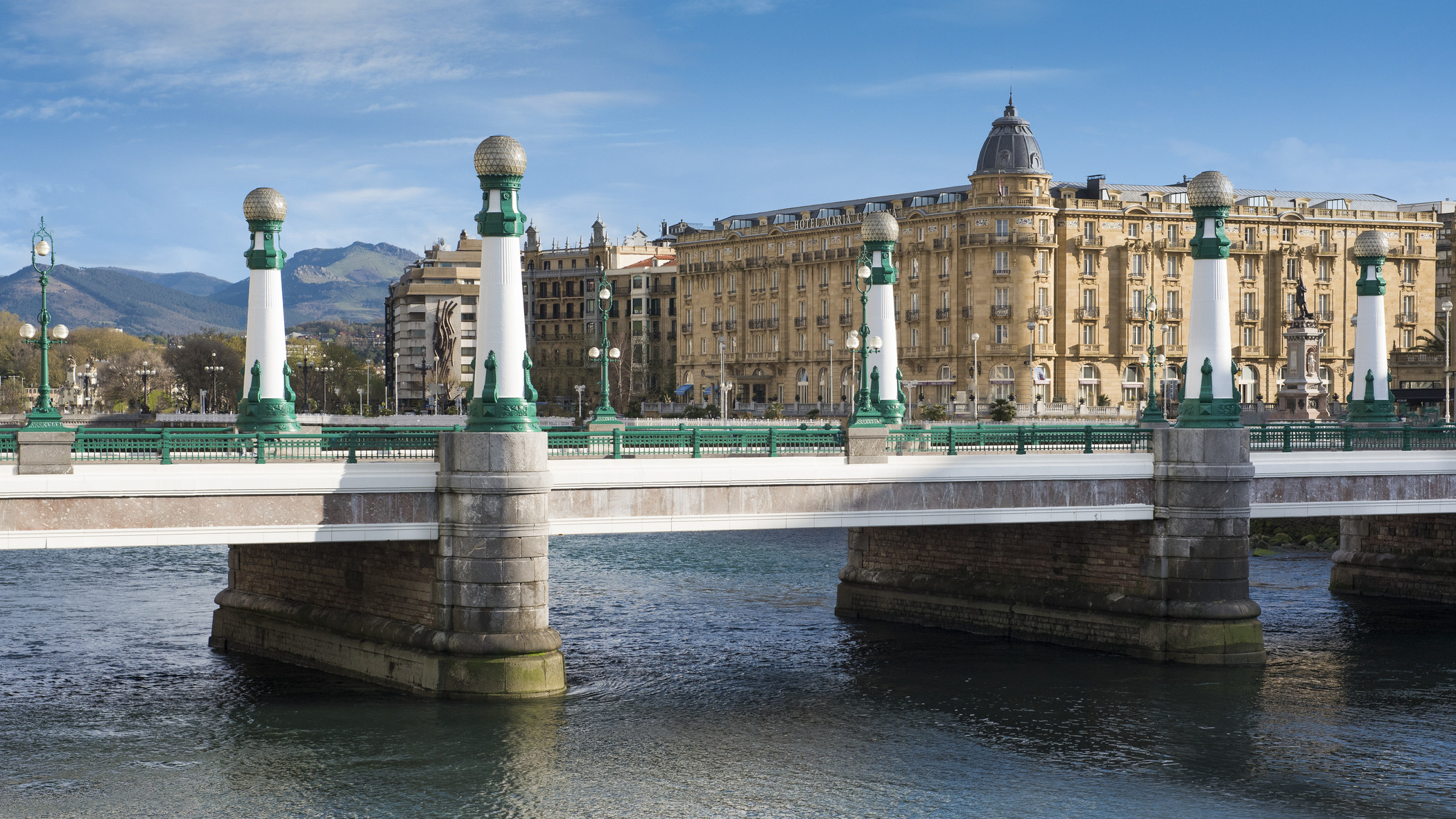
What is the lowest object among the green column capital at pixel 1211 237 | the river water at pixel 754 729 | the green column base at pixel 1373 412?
the river water at pixel 754 729

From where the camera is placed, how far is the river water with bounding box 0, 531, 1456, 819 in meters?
26.4

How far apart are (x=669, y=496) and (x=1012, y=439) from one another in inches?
Answer: 348

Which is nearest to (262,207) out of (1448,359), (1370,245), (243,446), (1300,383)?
(243,446)

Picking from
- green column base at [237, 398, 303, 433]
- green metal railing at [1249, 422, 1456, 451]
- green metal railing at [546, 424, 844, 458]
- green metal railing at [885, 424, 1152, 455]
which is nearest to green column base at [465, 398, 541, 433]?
green metal railing at [546, 424, 844, 458]

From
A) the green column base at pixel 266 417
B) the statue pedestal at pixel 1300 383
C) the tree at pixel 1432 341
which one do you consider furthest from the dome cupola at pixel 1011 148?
the green column base at pixel 266 417

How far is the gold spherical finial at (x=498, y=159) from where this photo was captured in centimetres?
3141

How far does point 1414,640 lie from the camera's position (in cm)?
4222

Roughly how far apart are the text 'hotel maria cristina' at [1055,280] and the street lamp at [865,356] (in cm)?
8351

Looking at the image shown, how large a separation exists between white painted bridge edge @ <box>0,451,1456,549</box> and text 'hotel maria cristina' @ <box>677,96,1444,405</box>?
83671 mm

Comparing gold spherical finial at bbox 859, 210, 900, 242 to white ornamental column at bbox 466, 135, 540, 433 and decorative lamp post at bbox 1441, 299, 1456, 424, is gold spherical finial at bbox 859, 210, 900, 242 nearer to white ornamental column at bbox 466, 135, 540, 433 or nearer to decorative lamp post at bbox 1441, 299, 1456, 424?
white ornamental column at bbox 466, 135, 540, 433

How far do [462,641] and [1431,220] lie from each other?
433 feet

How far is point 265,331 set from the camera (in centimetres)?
3572

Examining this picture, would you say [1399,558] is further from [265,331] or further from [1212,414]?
[265,331]

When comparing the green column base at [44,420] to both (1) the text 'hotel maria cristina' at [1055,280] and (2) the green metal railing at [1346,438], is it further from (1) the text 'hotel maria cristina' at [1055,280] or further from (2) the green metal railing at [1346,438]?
(1) the text 'hotel maria cristina' at [1055,280]
